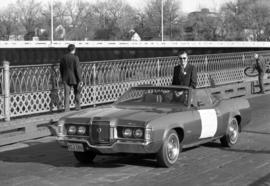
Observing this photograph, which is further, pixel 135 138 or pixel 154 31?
pixel 154 31

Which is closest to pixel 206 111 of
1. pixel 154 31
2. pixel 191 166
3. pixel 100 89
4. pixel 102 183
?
pixel 191 166

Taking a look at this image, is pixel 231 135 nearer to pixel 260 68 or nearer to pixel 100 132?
pixel 100 132

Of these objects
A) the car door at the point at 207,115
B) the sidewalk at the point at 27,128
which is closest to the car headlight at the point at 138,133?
the car door at the point at 207,115

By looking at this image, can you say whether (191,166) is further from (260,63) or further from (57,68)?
(260,63)

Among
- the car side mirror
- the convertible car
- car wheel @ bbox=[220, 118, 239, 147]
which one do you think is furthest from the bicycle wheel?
the car side mirror

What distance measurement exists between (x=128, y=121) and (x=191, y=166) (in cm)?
136

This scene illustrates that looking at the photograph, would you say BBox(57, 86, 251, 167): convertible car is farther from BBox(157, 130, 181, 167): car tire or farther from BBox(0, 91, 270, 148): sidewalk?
BBox(0, 91, 270, 148): sidewalk

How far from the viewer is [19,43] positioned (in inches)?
1697

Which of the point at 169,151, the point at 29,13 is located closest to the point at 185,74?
the point at 169,151

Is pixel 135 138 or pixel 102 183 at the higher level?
pixel 135 138

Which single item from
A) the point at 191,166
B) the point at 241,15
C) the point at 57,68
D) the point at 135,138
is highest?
the point at 241,15

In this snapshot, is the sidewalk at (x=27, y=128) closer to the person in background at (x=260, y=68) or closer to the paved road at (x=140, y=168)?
the paved road at (x=140, y=168)

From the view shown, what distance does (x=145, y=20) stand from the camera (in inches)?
4439

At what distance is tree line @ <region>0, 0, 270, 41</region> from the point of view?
10262 cm
